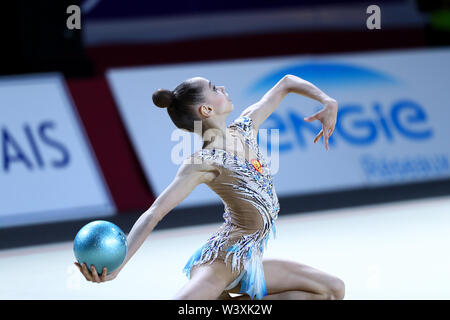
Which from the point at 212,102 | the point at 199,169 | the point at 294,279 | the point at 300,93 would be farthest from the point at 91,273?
the point at 300,93

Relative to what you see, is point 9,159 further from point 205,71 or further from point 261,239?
point 261,239

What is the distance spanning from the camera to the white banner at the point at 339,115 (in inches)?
309

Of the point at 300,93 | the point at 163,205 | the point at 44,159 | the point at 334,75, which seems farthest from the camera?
the point at 334,75

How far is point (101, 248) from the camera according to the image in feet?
11.3

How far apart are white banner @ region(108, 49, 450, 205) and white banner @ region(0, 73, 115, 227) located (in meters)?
0.56

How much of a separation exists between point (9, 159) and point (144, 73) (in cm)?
166

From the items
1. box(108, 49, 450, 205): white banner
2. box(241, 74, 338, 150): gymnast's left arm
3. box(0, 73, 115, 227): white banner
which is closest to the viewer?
box(241, 74, 338, 150): gymnast's left arm

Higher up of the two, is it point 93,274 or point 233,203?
point 233,203

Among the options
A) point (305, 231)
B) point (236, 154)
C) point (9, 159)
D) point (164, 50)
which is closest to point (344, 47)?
point (164, 50)

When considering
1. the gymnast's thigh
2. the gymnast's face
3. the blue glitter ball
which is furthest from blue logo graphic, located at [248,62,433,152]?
the blue glitter ball

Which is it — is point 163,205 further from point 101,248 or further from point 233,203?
point 233,203

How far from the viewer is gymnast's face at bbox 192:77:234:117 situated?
3.89 m

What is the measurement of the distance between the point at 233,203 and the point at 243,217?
9 cm

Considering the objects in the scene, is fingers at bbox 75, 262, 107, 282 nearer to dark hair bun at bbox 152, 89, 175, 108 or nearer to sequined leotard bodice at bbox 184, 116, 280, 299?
sequined leotard bodice at bbox 184, 116, 280, 299
